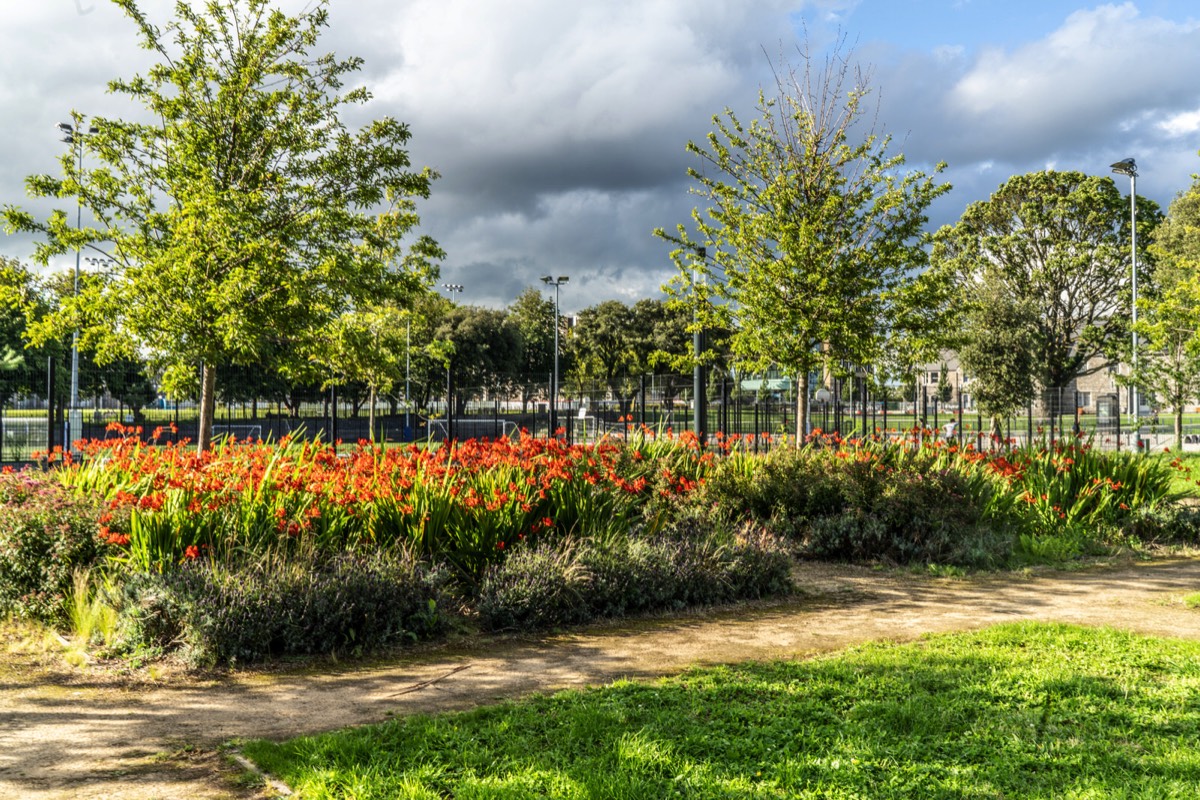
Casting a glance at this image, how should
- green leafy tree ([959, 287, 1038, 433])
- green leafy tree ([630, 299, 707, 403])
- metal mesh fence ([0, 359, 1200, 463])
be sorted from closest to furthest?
metal mesh fence ([0, 359, 1200, 463]), green leafy tree ([959, 287, 1038, 433]), green leafy tree ([630, 299, 707, 403])

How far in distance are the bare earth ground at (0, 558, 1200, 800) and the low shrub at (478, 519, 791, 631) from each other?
25 centimetres

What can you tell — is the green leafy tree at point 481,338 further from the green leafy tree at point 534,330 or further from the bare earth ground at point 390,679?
the bare earth ground at point 390,679

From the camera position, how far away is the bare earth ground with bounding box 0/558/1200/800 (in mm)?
3943

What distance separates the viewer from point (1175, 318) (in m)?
20.6

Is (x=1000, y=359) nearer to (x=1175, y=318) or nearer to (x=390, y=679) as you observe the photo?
(x=1175, y=318)

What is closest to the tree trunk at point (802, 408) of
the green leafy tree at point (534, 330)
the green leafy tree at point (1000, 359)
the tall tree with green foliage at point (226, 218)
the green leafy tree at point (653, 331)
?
the tall tree with green foliage at point (226, 218)

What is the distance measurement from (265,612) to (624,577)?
2603 mm

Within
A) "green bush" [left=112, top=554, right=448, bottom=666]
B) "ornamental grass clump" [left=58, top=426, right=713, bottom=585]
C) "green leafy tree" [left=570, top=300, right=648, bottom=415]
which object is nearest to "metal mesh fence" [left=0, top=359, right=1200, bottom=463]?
"ornamental grass clump" [left=58, top=426, right=713, bottom=585]

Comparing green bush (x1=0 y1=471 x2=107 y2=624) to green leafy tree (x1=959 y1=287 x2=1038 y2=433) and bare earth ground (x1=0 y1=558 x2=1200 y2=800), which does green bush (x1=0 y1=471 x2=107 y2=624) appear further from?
green leafy tree (x1=959 y1=287 x2=1038 y2=433)

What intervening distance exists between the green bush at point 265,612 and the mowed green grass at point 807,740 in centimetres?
152

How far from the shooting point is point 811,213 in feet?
38.5

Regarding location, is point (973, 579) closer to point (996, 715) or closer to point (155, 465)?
point (996, 715)

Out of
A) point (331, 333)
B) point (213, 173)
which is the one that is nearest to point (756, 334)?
point (331, 333)

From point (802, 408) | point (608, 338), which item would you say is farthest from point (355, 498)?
point (608, 338)
